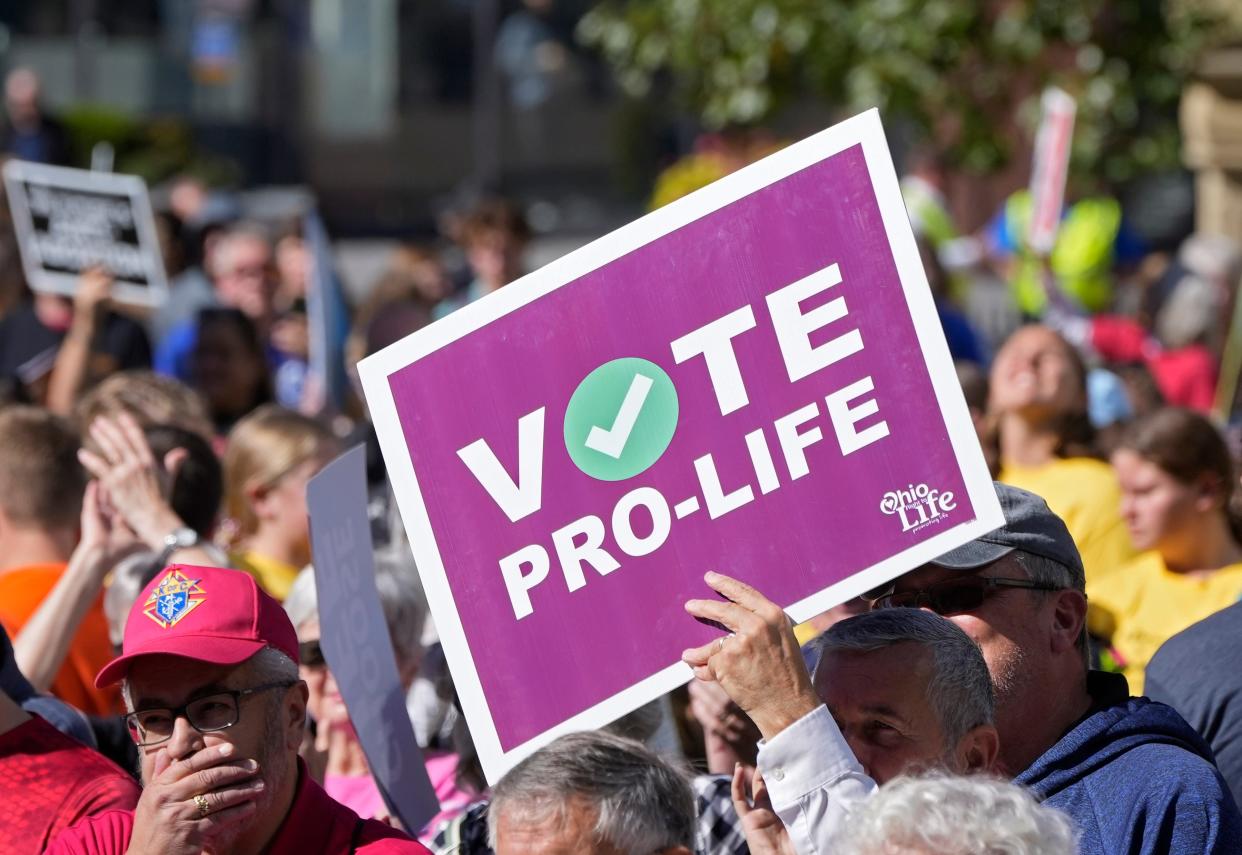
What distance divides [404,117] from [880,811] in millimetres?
22794

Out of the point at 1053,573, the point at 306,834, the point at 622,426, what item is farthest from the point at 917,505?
the point at 306,834

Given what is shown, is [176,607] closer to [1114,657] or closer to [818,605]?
[818,605]

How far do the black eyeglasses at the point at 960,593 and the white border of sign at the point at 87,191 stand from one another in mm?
6915

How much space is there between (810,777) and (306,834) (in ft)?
2.84

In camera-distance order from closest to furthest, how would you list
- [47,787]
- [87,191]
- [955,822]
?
[955,822] → [47,787] → [87,191]

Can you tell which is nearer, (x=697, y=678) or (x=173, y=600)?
(x=697, y=678)

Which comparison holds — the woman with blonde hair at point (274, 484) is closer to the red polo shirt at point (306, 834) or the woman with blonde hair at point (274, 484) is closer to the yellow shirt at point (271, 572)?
the yellow shirt at point (271, 572)

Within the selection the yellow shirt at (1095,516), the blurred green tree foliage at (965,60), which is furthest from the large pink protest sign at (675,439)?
the blurred green tree foliage at (965,60)

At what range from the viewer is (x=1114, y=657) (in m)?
5.18

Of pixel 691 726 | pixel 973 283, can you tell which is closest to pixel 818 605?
pixel 691 726

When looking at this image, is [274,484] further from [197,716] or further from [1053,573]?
[1053,573]

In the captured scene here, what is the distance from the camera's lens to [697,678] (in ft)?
10.6

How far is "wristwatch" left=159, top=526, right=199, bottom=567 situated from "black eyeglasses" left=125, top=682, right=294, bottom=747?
1.54 m

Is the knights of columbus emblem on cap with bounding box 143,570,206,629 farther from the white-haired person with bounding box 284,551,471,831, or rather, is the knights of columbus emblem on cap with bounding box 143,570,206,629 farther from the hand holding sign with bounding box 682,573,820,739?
the white-haired person with bounding box 284,551,471,831
